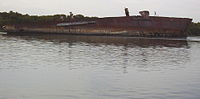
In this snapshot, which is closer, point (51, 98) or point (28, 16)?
point (51, 98)

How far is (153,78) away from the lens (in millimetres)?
16969

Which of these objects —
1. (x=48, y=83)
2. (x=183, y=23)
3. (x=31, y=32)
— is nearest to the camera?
(x=48, y=83)

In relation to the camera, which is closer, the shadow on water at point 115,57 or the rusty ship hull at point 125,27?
the shadow on water at point 115,57

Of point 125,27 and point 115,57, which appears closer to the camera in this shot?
point 115,57

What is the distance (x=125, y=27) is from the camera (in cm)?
6906

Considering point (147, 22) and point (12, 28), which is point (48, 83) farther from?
point (12, 28)

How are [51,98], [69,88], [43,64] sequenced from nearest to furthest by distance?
Result: 1. [51,98]
2. [69,88]
3. [43,64]

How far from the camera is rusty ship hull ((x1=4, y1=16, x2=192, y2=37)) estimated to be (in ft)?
216

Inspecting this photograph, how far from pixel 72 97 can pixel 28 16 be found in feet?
341

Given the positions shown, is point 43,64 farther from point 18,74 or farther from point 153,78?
point 153,78

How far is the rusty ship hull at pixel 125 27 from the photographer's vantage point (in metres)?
65.9

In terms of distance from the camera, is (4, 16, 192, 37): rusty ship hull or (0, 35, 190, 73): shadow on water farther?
(4, 16, 192, 37): rusty ship hull

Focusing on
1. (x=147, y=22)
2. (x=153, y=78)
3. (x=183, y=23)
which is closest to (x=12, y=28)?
(x=147, y=22)

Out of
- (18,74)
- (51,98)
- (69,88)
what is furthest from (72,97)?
(18,74)
